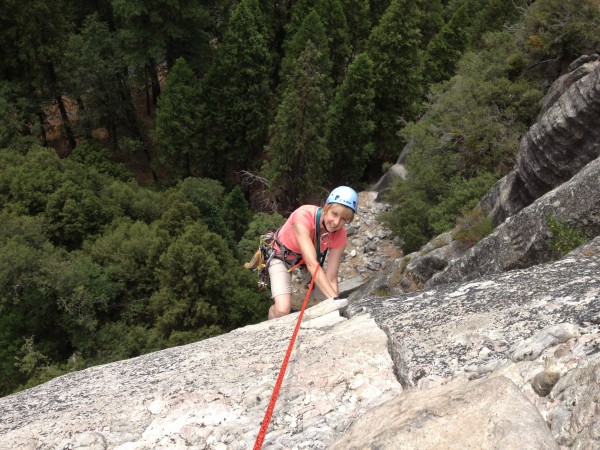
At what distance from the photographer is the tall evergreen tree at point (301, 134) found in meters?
24.6

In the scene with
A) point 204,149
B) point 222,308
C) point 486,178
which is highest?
point 204,149

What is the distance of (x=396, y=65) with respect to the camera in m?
30.5

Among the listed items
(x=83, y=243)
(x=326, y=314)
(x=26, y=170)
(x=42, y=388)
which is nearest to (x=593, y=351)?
(x=326, y=314)

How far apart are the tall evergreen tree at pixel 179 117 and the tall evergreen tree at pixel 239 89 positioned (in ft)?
2.50

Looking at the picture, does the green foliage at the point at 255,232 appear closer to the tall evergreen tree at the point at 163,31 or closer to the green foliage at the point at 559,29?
the tall evergreen tree at the point at 163,31

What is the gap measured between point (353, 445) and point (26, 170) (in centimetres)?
2560

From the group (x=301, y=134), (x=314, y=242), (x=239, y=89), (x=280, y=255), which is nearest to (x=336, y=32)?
(x=239, y=89)

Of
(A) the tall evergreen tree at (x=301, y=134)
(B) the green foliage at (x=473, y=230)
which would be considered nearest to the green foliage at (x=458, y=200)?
(B) the green foliage at (x=473, y=230)

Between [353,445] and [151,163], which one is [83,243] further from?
[353,445]

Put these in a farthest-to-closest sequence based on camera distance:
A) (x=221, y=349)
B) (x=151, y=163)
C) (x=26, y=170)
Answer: (x=151, y=163), (x=26, y=170), (x=221, y=349)

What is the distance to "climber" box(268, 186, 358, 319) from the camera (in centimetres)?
537

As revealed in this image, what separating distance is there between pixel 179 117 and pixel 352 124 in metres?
9.69

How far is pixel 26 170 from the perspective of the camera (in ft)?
81.3

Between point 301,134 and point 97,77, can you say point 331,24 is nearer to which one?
point 301,134
